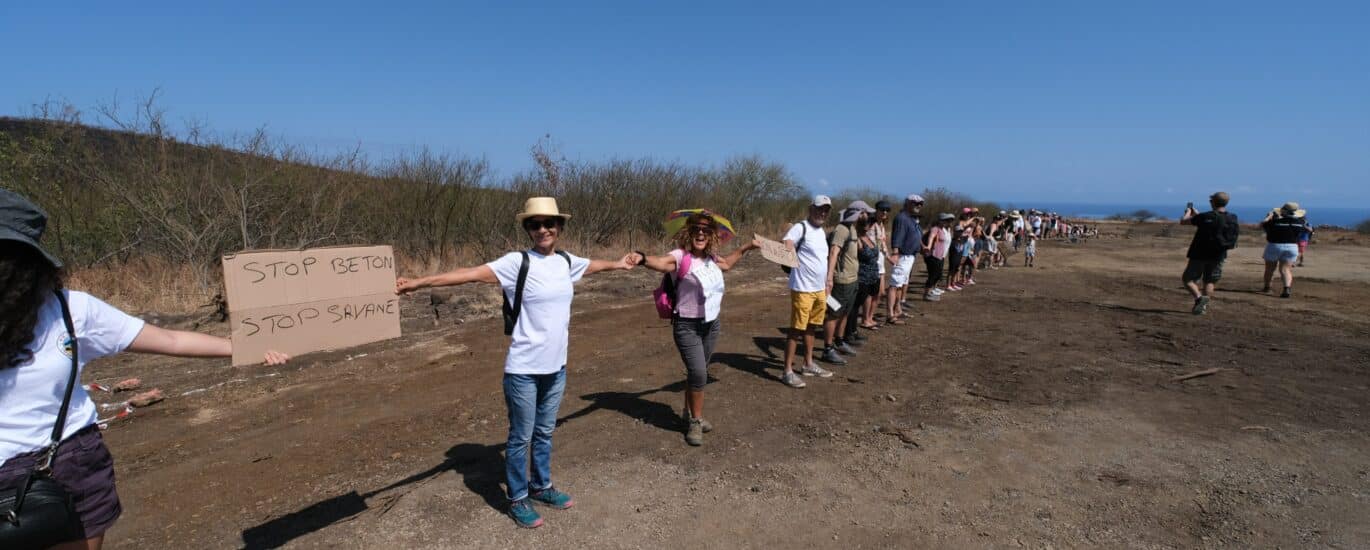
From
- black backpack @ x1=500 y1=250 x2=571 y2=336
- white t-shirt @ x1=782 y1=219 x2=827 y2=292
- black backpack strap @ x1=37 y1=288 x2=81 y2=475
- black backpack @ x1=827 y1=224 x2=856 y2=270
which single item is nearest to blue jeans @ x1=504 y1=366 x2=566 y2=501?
black backpack @ x1=500 y1=250 x2=571 y2=336

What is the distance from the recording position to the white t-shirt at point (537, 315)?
11.0ft

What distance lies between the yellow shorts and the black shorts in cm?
787

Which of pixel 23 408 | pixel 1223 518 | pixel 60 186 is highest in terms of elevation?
pixel 60 186

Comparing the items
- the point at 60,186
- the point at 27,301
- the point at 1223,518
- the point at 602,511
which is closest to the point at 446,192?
the point at 60,186

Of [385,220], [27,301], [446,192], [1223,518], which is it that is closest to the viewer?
[27,301]

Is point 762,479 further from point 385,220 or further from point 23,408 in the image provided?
point 385,220

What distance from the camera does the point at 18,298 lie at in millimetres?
1877

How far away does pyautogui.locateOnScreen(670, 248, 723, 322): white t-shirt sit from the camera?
444 cm

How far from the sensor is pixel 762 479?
4309mm

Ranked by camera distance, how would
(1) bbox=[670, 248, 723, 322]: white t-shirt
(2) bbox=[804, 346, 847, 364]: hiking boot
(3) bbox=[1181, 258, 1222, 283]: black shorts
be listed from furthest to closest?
1. (3) bbox=[1181, 258, 1222, 283]: black shorts
2. (2) bbox=[804, 346, 847, 364]: hiking boot
3. (1) bbox=[670, 248, 723, 322]: white t-shirt

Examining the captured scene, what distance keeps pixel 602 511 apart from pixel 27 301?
2820 mm

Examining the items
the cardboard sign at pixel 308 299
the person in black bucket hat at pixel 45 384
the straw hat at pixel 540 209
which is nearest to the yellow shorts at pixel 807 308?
the straw hat at pixel 540 209

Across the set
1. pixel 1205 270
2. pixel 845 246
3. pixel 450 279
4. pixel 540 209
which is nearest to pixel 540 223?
pixel 540 209

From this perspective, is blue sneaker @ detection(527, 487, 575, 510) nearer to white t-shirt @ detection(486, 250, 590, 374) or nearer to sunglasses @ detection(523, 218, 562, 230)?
white t-shirt @ detection(486, 250, 590, 374)
